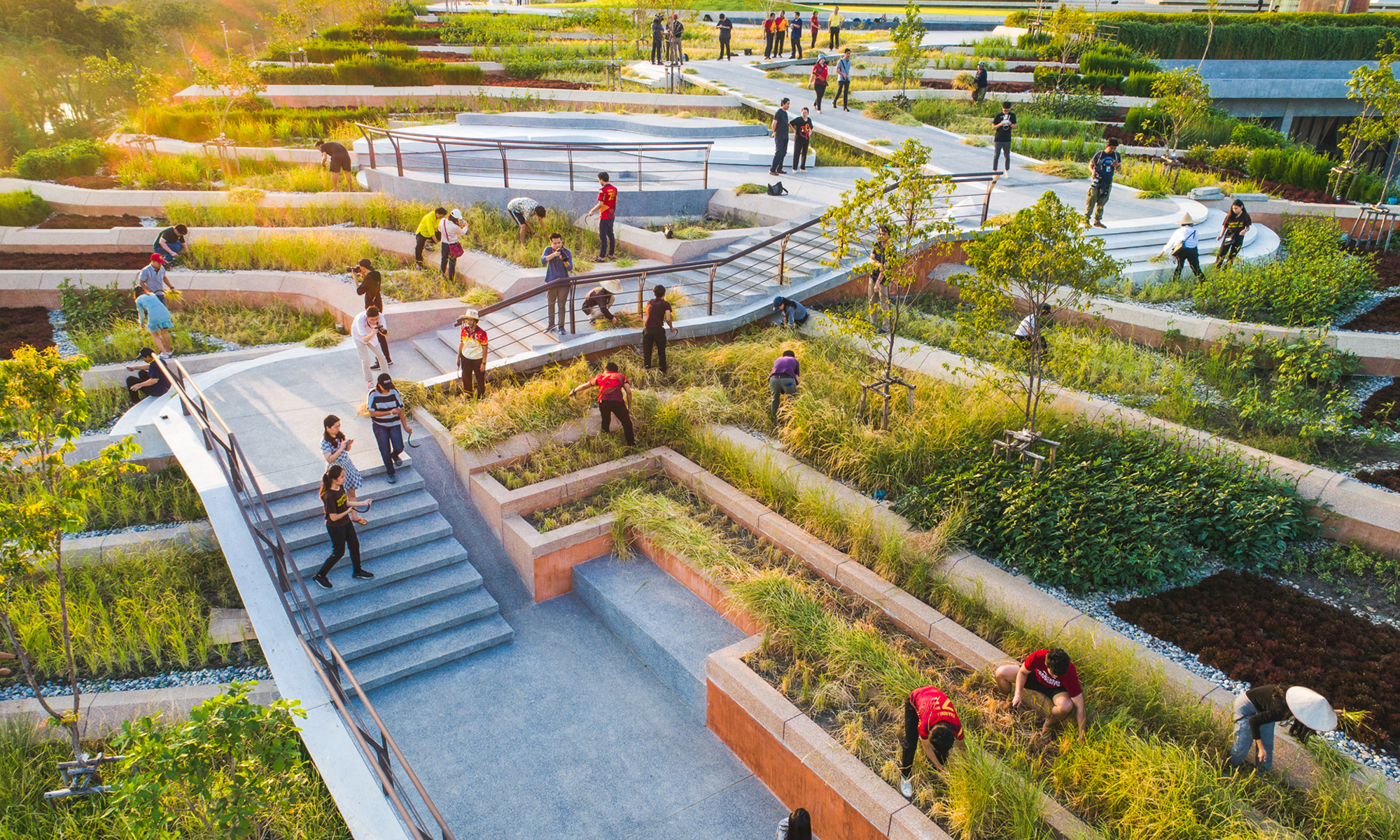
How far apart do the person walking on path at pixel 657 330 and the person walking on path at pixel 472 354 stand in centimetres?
224

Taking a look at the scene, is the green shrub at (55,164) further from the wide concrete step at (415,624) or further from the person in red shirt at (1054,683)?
the person in red shirt at (1054,683)

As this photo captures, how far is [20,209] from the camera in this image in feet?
57.3

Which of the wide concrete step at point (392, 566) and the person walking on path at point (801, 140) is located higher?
the person walking on path at point (801, 140)

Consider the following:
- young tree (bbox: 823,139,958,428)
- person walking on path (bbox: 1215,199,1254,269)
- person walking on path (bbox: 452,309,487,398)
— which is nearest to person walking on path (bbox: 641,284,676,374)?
person walking on path (bbox: 452,309,487,398)

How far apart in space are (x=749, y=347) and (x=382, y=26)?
1395 inches

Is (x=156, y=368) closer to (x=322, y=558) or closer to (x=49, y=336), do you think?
(x=49, y=336)

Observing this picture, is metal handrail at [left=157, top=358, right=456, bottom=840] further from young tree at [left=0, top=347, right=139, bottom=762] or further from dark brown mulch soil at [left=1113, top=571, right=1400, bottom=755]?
dark brown mulch soil at [left=1113, top=571, right=1400, bottom=755]

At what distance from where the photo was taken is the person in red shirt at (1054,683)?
6031mm

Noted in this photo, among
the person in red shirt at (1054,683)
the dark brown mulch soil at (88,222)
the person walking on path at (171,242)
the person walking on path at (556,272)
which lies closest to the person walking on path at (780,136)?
the person walking on path at (556,272)

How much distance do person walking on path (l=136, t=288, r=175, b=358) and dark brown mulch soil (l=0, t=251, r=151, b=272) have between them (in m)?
4.23

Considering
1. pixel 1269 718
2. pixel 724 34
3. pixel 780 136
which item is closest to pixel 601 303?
pixel 780 136

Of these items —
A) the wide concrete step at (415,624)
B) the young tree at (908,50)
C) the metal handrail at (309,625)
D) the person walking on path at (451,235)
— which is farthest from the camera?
the young tree at (908,50)

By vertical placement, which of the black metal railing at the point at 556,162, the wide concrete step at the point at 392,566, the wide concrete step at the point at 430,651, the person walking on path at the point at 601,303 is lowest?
the wide concrete step at the point at 430,651

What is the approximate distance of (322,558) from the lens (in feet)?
28.6
